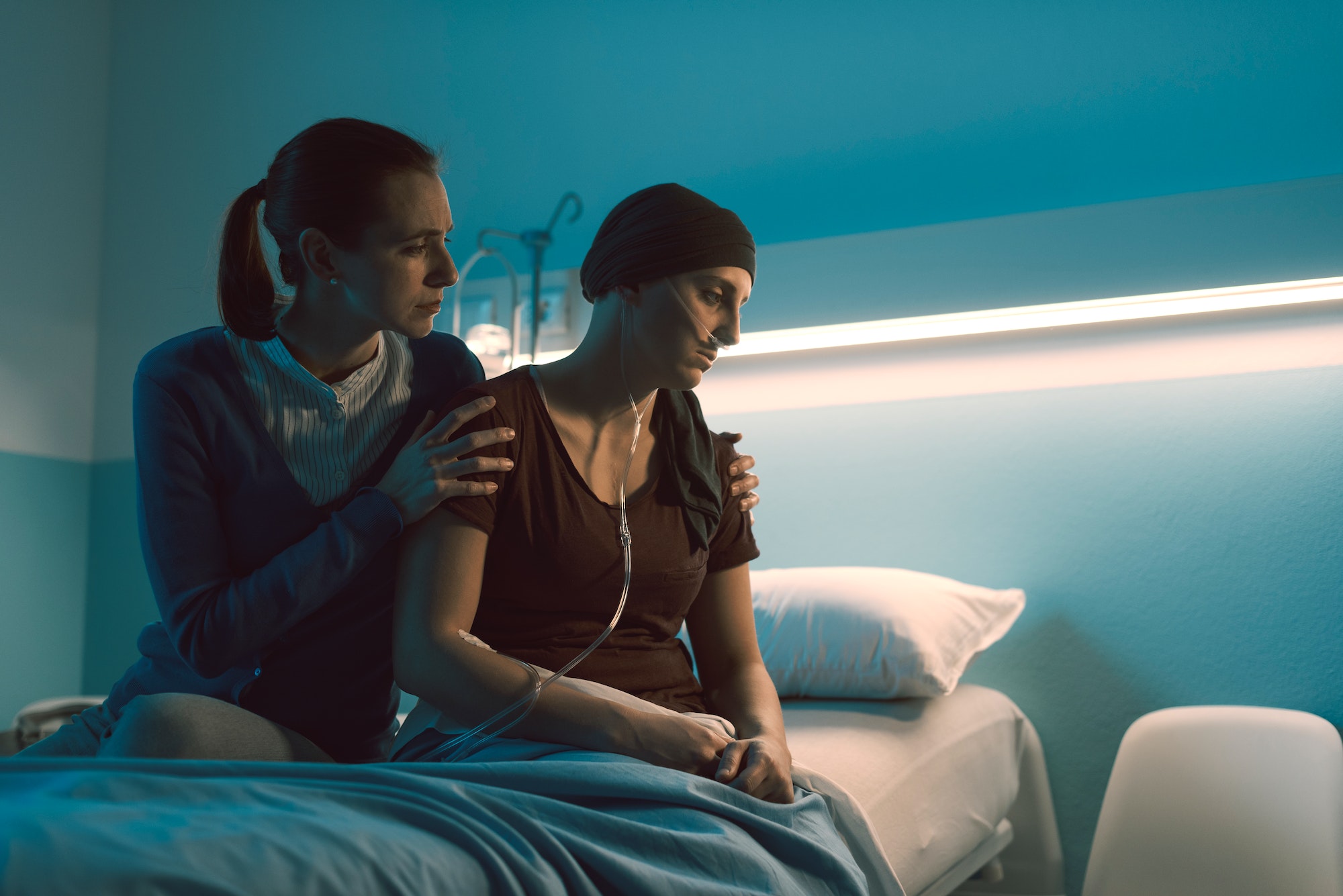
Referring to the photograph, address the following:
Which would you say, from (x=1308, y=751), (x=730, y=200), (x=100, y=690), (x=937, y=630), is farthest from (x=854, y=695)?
(x=100, y=690)

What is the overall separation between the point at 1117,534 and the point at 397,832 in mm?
1859

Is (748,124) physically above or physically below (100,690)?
above

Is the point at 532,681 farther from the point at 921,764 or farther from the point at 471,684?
the point at 921,764

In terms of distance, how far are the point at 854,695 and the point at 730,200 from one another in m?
1.28

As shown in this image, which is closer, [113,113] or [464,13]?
[464,13]

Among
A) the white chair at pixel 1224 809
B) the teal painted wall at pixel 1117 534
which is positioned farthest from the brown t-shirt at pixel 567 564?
the teal painted wall at pixel 1117 534

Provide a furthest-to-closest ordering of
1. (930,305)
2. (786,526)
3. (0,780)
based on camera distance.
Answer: (786,526), (930,305), (0,780)

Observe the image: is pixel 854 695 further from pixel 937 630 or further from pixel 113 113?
pixel 113 113

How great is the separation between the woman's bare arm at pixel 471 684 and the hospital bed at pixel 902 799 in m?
0.30

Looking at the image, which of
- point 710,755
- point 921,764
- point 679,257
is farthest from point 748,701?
point 679,257

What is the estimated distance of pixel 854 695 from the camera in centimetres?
197

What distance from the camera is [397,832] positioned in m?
0.79

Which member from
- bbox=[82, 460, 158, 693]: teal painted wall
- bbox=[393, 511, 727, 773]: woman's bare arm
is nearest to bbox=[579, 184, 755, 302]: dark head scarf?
bbox=[393, 511, 727, 773]: woman's bare arm

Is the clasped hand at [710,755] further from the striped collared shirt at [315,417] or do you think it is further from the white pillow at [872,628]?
the white pillow at [872,628]
